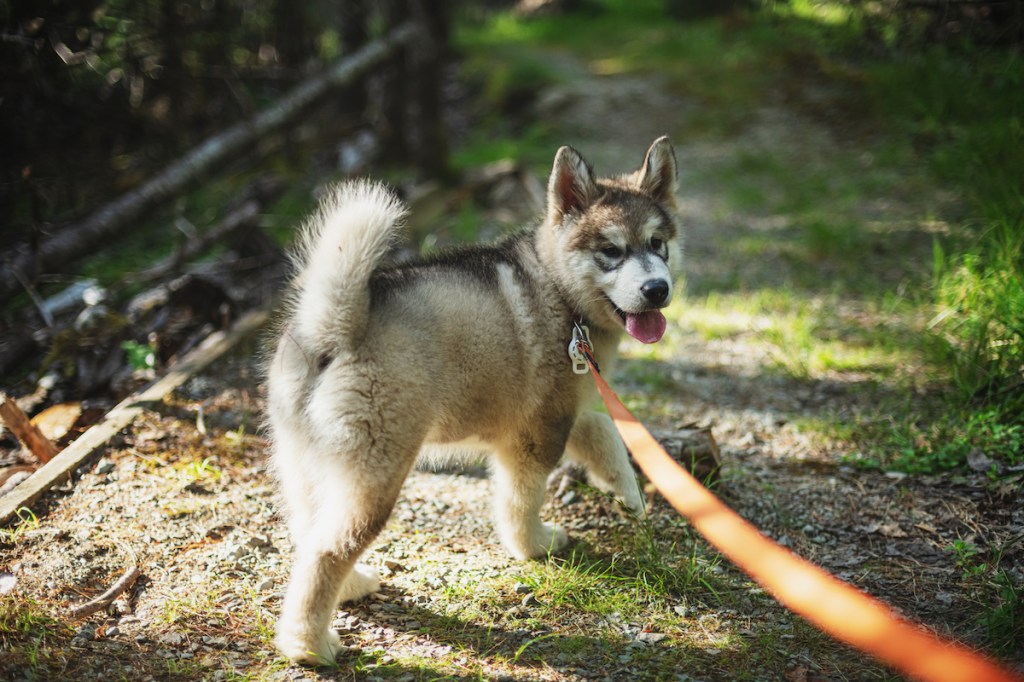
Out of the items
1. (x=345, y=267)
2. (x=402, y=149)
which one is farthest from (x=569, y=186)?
(x=402, y=149)

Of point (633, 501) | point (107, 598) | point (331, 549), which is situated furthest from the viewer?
point (633, 501)

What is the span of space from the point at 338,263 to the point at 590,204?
1.22 meters

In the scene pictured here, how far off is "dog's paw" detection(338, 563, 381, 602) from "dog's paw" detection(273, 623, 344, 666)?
32 centimetres

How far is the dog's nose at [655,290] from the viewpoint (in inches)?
112

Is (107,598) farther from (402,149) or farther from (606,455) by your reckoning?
(402,149)

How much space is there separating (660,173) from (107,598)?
9.11 ft

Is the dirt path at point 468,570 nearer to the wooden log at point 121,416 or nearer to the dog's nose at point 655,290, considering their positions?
the wooden log at point 121,416

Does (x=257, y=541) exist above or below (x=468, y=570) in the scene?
above

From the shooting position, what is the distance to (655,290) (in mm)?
2844

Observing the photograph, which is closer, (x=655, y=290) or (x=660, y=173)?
(x=655, y=290)

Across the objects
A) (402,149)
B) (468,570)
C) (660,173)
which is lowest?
(468,570)

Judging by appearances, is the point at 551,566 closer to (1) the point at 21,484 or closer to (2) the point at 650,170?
(2) the point at 650,170

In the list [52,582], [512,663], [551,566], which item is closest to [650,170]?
[551,566]

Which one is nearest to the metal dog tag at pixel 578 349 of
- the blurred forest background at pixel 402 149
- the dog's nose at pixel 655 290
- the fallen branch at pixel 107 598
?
the dog's nose at pixel 655 290
